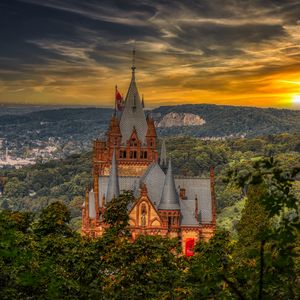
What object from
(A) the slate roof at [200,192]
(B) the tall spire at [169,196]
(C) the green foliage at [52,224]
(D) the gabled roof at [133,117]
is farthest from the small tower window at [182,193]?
(C) the green foliage at [52,224]

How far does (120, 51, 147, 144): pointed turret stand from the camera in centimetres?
7575

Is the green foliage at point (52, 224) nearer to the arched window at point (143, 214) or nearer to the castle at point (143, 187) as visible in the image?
the castle at point (143, 187)

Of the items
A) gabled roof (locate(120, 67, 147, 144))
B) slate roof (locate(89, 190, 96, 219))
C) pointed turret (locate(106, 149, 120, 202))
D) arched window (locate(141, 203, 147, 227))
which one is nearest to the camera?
arched window (locate(141, 203, 147, 227))

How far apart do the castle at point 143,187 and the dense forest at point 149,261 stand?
38.7ft

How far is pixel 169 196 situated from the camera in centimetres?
6344

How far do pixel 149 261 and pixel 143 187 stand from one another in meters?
27.2

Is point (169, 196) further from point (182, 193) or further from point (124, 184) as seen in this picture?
point (124, 184)

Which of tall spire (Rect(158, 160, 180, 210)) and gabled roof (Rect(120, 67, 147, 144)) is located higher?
gabled roof (Rect(120, 67, 147, 144))

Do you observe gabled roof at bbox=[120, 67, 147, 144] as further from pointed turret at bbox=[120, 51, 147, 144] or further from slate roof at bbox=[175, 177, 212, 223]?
slate roof at bbox=[175, 177, 212, 223]

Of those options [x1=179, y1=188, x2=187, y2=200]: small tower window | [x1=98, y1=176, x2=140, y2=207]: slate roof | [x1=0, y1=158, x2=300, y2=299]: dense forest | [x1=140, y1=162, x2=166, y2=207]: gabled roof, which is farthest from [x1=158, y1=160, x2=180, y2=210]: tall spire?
[x1=0, y1=158, x2=300, y2=299]: dense forest

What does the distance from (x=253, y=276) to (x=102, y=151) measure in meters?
→ 63.6

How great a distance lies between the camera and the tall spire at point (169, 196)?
63188 mm

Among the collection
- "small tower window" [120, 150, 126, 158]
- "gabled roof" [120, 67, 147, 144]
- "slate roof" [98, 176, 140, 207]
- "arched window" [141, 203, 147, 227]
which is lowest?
"arched window" [141, 203, 147, 227]

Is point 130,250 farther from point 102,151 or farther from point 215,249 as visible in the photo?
point 102,151
